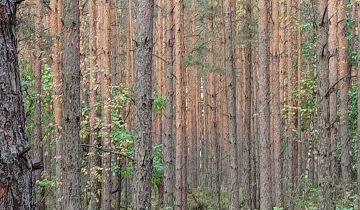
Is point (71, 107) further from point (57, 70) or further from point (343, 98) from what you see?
point (343, 98)

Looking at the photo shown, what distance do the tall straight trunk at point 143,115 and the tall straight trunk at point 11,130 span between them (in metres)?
5.07

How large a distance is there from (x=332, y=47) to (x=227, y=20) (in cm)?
278

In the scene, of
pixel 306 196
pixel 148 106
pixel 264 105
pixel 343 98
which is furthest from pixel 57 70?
pixel 306 196

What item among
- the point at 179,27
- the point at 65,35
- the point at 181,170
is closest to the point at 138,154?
the point at 65,35

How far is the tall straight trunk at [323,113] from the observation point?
6.74 meters

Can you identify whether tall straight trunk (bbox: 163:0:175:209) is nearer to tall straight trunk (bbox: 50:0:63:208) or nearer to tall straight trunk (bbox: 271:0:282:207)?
tall straight trunk (bbox: 50:0:63:208)

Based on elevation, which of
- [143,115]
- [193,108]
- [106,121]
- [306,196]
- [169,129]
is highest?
[143,115]

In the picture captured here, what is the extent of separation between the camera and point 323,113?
691 centimetres

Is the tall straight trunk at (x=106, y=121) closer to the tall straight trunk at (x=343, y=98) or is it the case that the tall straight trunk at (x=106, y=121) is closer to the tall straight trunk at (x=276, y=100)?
the tall straight trunk at (x=276, y=100)

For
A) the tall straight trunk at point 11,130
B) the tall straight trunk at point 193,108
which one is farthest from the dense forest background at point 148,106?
the tall straight trunk at point 193,108

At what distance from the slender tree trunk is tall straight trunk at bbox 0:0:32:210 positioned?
5.15 m

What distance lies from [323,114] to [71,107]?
324 centimetres

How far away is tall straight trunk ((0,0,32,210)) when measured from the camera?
206 centimetres

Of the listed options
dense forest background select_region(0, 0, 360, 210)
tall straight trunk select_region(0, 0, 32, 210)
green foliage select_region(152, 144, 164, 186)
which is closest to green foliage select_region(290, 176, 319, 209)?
dense forest background select_region(0, 0, 360, 210)
